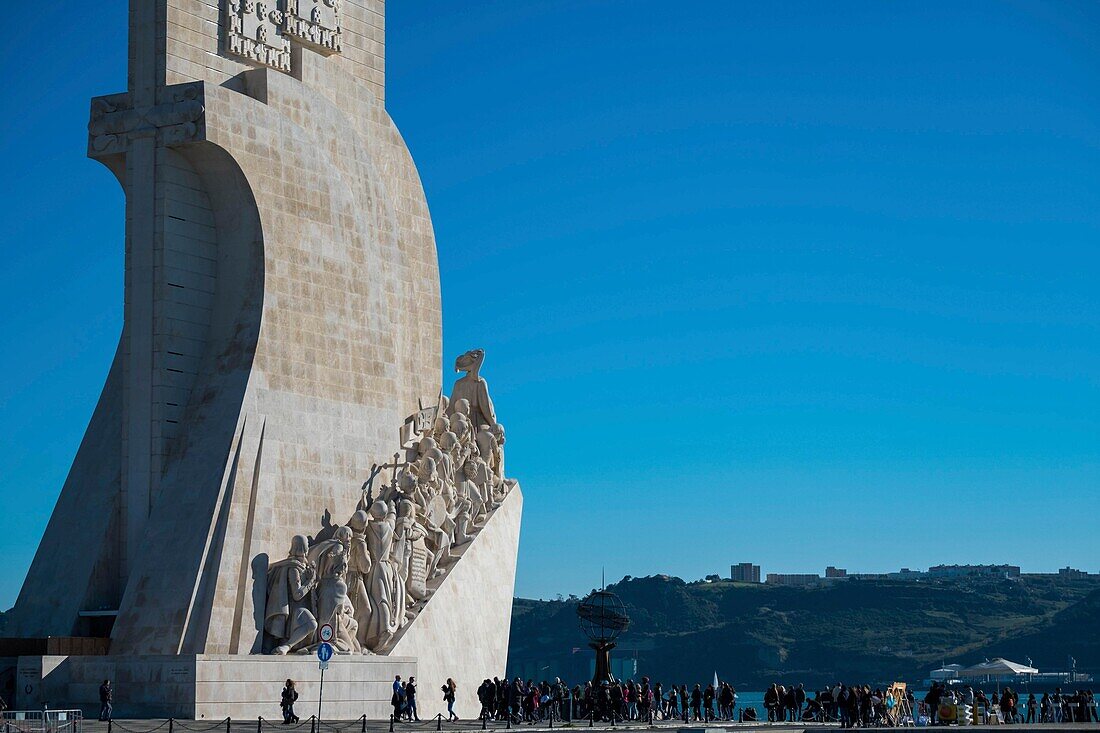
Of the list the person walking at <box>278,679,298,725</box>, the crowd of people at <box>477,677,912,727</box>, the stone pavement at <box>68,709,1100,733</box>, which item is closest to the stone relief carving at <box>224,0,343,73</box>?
the person walking at <box>278,679,298,725</box>

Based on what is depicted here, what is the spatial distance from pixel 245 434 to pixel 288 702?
163 inches

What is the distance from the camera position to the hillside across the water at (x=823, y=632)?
334 feet

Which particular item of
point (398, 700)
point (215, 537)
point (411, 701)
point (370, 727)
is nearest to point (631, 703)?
point (411, 701)

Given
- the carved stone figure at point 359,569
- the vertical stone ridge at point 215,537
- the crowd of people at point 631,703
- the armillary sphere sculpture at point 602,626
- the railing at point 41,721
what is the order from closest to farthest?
the railing at point 41,721 → the vertical stone ridge at point 215,537 → the carved stone figure at point 359,569 → the crowd of people at point 631,703 → the armillary sphere sculpture at point 602,626

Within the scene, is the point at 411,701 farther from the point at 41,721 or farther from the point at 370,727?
the point at 41,721

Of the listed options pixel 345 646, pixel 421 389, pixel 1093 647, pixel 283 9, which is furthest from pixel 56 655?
pixel 1093 647

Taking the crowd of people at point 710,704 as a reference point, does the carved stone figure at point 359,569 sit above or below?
above

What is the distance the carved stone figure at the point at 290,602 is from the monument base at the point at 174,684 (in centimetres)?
49

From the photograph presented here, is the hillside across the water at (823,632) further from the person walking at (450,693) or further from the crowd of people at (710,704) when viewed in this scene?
the person walking at (450,693)

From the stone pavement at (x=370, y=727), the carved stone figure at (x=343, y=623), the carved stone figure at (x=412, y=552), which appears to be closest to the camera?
the stone pavement at (x=370, y=727)

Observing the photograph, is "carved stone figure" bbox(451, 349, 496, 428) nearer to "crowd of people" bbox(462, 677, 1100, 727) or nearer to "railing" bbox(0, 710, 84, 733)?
"crowd of people" bbox(462, 677, 1100, 727)

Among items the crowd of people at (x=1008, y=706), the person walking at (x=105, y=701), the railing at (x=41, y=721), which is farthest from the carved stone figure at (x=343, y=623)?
the crowd of people at (x=1008, y=706)

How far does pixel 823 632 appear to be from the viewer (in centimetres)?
10844

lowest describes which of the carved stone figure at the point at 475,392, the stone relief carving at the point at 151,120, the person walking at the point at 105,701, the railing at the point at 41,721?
the railing at the point at 41,721
